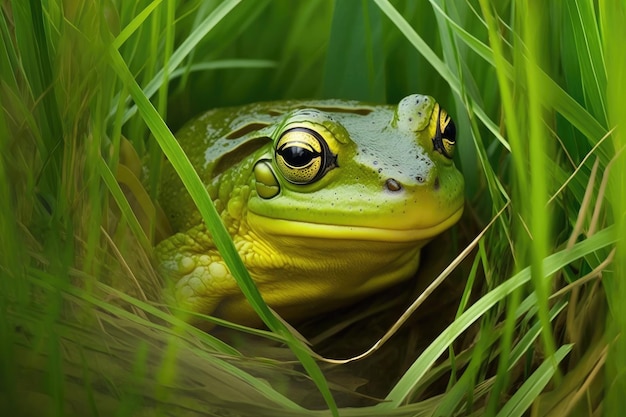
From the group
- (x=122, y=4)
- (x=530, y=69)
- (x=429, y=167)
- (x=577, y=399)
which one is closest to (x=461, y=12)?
(x=429, y=167)

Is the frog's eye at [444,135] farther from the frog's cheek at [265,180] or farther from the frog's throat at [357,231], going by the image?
the frog's cheek at [265,180]

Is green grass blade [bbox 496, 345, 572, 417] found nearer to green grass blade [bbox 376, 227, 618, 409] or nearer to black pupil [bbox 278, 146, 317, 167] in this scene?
green grass blade [bbox 376, 227, 618, 409]

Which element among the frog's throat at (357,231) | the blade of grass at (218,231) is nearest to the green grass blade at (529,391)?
the blade of grass at (218,231)

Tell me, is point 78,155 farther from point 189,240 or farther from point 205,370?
point 189,240

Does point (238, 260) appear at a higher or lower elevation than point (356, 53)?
lower

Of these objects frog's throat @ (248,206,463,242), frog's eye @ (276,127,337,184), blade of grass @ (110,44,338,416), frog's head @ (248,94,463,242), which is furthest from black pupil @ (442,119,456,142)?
blade of grass @ (110,44,338,416)

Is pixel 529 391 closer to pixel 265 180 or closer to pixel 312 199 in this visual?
pixel 312 199

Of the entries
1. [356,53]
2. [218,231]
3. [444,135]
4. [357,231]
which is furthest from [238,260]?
[356,53]
